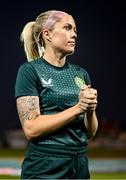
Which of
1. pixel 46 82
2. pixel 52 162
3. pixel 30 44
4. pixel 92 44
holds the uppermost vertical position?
pixel 30 44

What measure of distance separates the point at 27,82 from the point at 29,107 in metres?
0.13

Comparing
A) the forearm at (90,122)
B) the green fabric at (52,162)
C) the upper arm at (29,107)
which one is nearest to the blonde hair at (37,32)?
the upper arm at (29,107)

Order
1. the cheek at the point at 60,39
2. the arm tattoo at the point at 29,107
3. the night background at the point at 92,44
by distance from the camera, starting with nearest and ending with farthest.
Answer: the arm tattoo at the point at 29,107 → the cheek at the point at 60,39 → the night background at the point at 92,44

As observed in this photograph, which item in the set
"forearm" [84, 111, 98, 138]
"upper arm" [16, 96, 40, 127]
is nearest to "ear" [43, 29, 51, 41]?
"upper arm" [16, 96, 40, 127]

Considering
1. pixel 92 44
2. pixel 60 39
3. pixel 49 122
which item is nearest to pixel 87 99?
pixel 49 122

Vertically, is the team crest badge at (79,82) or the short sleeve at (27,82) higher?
the short sleeve at (27,82)

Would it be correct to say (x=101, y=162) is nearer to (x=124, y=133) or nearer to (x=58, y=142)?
(x=124, y=133)

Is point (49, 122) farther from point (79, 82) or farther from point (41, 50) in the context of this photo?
point (41, 50)

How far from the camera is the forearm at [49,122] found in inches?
106

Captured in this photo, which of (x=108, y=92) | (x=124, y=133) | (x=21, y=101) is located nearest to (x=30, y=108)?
(x=21, y=101)

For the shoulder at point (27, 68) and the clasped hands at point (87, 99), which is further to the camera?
the shoulder at point (27, 68)

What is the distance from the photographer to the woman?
2746 mm

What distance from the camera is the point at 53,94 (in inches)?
112

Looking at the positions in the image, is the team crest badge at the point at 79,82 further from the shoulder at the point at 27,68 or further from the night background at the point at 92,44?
the night background at the point at 92,44
